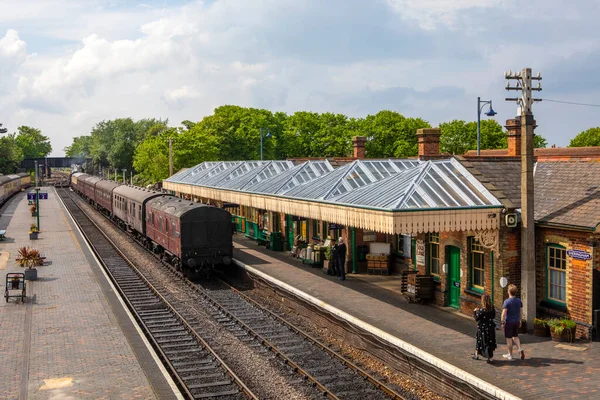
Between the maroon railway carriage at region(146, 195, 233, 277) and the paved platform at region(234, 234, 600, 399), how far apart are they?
326 centimetres

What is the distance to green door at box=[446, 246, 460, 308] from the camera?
16.8 m

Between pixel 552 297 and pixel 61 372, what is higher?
pixel 552 297

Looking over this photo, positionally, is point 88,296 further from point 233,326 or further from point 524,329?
point 524,329

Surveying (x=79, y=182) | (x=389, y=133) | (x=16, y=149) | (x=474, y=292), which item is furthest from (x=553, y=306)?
(x=16, y=149)

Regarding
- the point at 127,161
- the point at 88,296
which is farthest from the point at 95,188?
the point at 127,161

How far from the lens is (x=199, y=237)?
2350 cm

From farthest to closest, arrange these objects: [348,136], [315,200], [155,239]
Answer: [348,136]
[155,239]
[315,200]

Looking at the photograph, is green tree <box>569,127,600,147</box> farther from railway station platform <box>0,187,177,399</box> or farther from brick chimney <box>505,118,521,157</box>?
railway station platform <box>0,187,177,399</box>

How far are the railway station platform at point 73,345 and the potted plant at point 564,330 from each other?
8256 mm

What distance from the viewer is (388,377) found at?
12.7m

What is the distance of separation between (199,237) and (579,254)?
560 inches

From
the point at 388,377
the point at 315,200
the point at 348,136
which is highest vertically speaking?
the point at 348,136

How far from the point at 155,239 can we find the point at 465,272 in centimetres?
1654

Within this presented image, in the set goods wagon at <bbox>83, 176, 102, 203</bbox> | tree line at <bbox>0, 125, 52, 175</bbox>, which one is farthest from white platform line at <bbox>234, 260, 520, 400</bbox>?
tree line at <bbox>0, 125, 52, 175</bbox>
